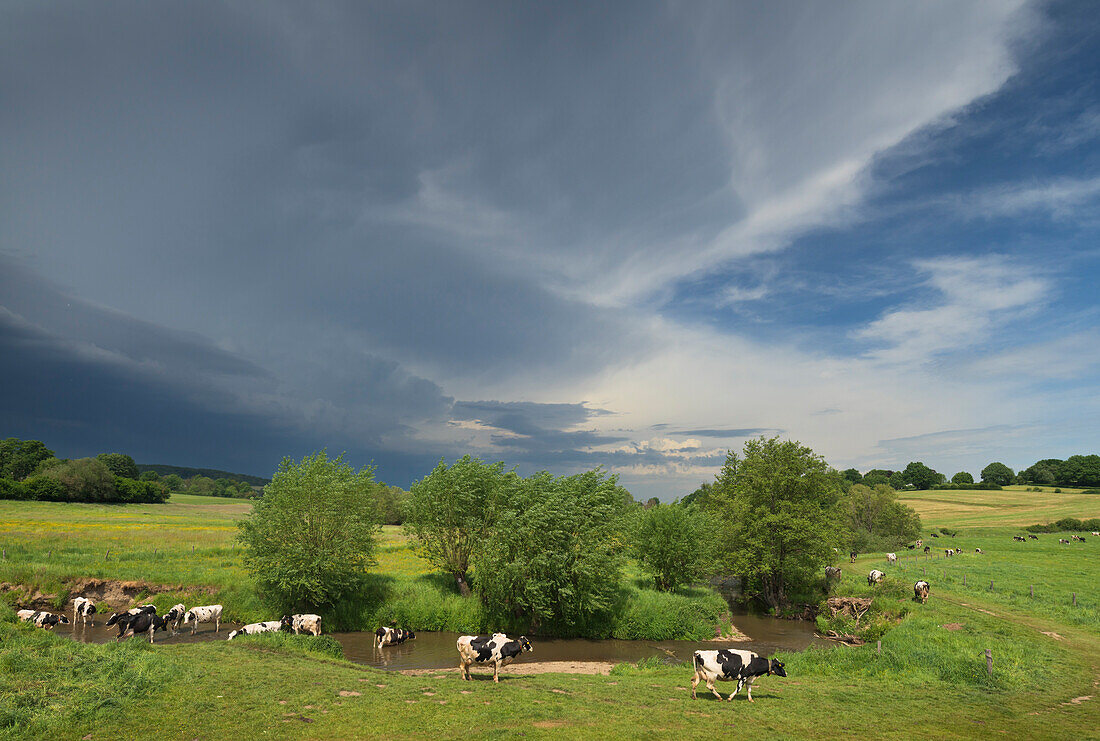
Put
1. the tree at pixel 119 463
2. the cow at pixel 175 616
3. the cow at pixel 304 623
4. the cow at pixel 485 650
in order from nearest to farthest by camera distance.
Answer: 1. the cow at pixel 485 650
2. the cow at pixel 175 616
3. the cow at pixel 304 623
4. the tree at pixel 119 463

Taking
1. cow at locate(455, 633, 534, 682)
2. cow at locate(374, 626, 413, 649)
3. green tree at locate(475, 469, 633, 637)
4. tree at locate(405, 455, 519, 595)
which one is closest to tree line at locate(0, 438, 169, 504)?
tree at locate(405, 455, 519, 595)

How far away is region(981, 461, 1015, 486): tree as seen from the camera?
18062 centimetres

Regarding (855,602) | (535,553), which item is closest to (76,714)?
(535,553)

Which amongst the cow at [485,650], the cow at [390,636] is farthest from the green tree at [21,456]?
the cow at [485,650]

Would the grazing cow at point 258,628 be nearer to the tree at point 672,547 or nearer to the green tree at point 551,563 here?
the green tree at point 551,563

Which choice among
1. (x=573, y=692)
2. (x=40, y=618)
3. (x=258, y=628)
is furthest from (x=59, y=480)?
(x=573, y=692)

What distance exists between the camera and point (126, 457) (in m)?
164

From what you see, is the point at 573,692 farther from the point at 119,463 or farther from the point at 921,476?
the point at 921,476

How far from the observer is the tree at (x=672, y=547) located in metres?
45.6

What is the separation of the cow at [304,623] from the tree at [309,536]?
7.33ft

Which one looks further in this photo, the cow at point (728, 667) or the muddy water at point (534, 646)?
the muddy water at point (534, 646)

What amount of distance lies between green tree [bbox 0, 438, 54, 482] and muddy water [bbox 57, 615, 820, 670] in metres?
152

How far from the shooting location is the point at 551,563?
116 ft

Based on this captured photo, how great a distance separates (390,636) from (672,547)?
2576 centimetres
